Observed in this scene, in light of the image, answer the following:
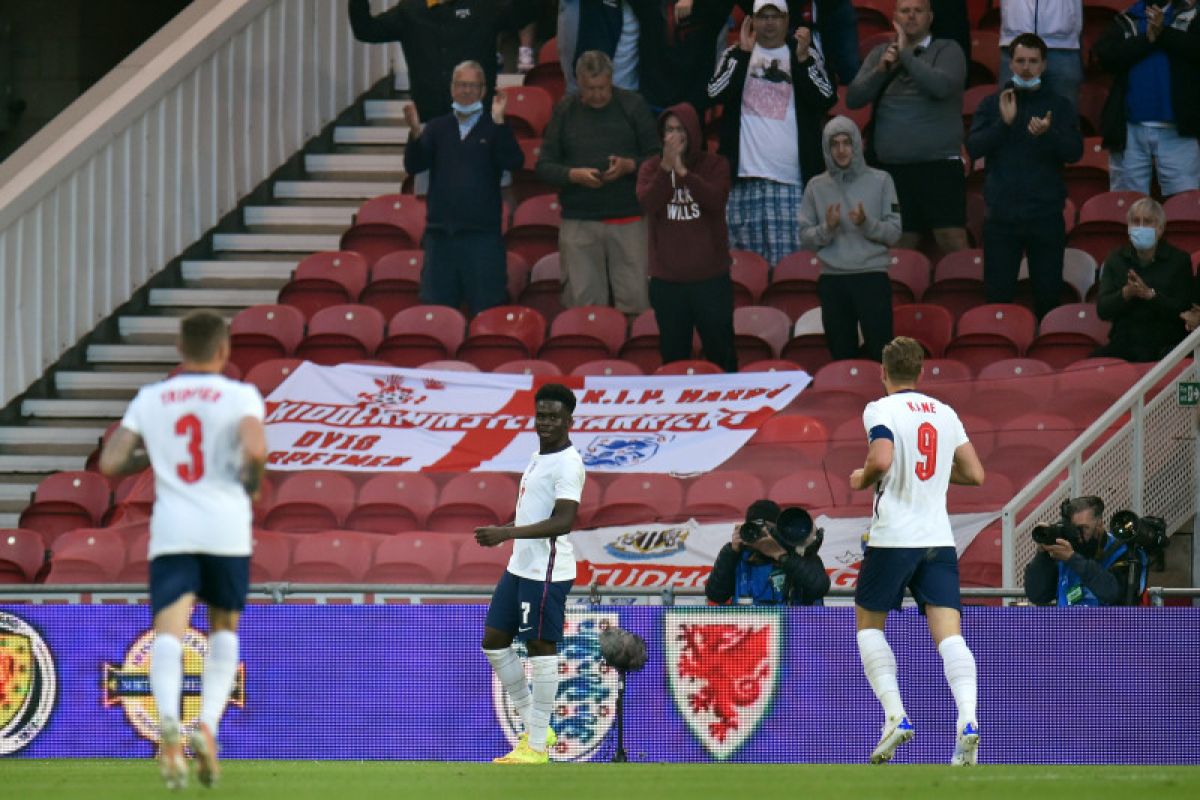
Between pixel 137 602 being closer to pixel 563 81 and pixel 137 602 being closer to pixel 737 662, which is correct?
pixel 737 662

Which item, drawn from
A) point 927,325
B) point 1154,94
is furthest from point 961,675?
point 1154,94

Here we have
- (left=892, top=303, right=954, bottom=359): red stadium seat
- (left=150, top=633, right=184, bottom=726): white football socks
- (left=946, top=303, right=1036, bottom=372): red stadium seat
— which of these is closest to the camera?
(left=150, top=633, right=184, bottom=726): white football socks

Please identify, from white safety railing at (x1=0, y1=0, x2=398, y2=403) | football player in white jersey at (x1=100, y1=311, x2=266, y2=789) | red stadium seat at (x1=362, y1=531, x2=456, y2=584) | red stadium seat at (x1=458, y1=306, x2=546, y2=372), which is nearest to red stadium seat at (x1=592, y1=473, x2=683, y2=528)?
red stadium seat at (x1=362, y1=531, x2=456, y2=584)

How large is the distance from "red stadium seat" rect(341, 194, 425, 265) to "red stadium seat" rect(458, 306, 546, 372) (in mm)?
2036

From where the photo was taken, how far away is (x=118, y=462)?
715 centimetres

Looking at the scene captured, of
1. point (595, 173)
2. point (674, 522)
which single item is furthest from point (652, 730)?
point (595, 173)

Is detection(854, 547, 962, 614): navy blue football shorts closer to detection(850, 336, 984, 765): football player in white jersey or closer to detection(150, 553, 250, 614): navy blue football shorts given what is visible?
detection(850, 336, 984, 765): football player in white jersey

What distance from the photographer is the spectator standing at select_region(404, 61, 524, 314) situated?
51.6 ft

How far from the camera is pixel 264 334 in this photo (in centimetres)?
1625

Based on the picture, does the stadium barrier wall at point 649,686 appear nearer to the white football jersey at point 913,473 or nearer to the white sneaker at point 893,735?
the white football jersey at point 913,473

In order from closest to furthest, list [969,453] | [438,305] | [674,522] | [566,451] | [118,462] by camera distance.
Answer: [118,462]
[969,453]
[566,451]
[674,522]
[438,305]

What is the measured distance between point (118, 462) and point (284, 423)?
24.6 ft

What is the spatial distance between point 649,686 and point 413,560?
2.40 meters

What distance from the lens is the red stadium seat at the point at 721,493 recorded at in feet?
42.7
